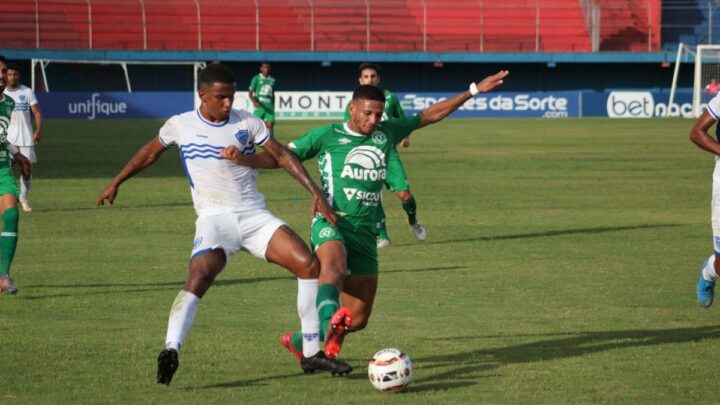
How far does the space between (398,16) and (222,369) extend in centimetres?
5413

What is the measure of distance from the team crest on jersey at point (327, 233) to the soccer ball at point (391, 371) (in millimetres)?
1019

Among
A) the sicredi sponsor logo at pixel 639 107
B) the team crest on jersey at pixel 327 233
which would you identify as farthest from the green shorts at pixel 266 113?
the team crest on jersey at pixel 327 233

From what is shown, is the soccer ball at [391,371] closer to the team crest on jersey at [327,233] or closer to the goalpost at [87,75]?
the team crest on jersey at [327,233]

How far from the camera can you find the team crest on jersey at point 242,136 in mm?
7949

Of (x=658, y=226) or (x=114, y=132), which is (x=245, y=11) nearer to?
(x=114, y=132)

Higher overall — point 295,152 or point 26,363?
point 295,152

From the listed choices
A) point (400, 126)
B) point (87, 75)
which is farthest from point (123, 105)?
point (400, 126)

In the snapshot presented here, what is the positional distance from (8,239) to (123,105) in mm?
42091

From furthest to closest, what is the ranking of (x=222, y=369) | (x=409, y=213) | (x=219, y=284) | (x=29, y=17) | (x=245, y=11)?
1. (x=245, y=11)
2. (x=29, y=17)
3. (x=409, y=213)
4. (x=219, y=284)
5. (x=222, y=369)

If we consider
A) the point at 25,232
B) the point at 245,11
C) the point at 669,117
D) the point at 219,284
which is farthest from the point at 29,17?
the point at 219,284

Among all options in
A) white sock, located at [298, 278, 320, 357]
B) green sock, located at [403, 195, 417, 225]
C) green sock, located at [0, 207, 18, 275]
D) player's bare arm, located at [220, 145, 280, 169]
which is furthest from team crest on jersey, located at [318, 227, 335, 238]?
green sock, located at [403, 195, 417, 225]

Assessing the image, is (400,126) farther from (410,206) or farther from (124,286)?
(410,206)

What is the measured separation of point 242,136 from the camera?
7.96 m

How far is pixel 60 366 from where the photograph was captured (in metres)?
8.44
